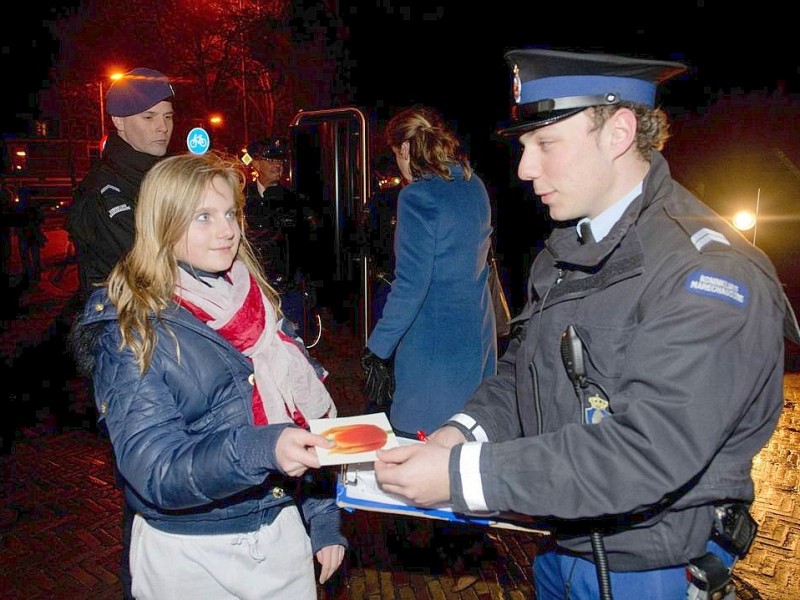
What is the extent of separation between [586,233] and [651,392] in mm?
664

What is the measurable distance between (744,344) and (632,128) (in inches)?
28.3

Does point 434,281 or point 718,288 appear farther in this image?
point 434,281

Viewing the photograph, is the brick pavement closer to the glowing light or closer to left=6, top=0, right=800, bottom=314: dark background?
the glowing light

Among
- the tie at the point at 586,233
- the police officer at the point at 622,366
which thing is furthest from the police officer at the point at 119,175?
the tie at the point at 586,233

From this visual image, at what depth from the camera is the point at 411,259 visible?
3.56m

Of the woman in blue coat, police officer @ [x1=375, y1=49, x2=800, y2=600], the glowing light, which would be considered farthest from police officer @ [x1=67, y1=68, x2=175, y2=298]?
the glowing light

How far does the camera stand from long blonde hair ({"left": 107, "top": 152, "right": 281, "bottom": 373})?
6.57ft

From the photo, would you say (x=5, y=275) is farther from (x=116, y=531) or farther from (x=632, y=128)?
(x=632, y=128)

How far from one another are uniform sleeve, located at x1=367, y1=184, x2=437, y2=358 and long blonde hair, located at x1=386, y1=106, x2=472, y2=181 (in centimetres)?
17

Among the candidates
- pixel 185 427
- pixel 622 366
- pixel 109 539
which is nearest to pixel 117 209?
pixel 185 427

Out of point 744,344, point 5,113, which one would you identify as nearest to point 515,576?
point 744,344

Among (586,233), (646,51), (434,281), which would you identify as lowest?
(434,281)

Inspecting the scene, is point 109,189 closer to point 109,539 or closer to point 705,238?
point 109,539

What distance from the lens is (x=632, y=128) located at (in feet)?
6.11
